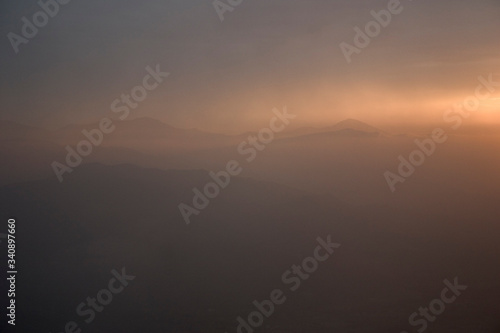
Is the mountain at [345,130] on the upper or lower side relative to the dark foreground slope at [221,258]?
upper

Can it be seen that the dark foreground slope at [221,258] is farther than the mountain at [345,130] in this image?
No

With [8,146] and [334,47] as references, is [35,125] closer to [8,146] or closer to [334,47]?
[8,146]

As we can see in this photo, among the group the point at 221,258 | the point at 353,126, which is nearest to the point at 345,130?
the point at 353,126

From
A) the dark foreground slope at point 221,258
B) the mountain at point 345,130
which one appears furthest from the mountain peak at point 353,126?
the dark foreground slope at point 221,258

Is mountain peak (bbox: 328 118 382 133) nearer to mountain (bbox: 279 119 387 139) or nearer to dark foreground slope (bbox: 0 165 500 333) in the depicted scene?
mountain (bbox: 279 119 387 139)

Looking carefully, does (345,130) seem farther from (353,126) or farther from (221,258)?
(221,258)

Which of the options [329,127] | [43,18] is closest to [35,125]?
[43,18]

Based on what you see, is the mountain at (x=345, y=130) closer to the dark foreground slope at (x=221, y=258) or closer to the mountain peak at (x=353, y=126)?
the mountain peak at (x=353, y=126)

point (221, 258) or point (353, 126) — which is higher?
point (353, 126)

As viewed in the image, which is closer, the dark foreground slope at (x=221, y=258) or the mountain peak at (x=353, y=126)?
the dark foreground slope at (x=221, y=258)

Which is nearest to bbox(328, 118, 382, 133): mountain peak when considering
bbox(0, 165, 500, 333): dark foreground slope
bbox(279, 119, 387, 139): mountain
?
bbox(279, 119, 387, 139): mountain

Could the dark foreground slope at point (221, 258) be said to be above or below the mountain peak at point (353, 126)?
below
